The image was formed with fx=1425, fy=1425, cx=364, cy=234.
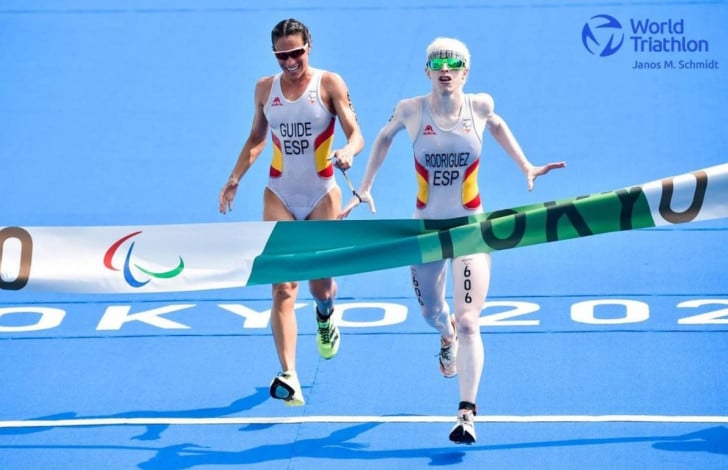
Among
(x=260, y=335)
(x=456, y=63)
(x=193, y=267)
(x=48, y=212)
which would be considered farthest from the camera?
(x=48, y=212)

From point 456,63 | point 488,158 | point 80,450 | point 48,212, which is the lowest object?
point 80,450

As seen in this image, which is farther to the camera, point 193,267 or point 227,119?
point 227,119

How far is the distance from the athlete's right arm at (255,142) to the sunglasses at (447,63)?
1.30 meters

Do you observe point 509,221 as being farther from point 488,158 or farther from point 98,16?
point 98,16

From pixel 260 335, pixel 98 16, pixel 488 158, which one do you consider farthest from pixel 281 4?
pixel 260 335

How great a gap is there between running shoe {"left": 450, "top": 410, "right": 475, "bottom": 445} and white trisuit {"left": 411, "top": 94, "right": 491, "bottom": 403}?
14cm

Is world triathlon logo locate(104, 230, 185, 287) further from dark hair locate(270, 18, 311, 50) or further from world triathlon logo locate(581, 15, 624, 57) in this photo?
world triathlon logo locate(581, 15, 624, 57)

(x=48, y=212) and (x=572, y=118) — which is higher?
(x=572, y=118)

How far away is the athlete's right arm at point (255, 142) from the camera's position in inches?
359

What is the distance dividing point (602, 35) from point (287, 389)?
7.42 meters

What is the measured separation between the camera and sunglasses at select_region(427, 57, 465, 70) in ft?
27.3

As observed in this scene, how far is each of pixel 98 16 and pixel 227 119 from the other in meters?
3.01

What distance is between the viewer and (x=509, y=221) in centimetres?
850

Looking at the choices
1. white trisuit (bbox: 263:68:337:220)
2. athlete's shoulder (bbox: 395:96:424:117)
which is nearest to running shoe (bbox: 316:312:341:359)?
white trisuit (bbox: 263:68:337:220)
